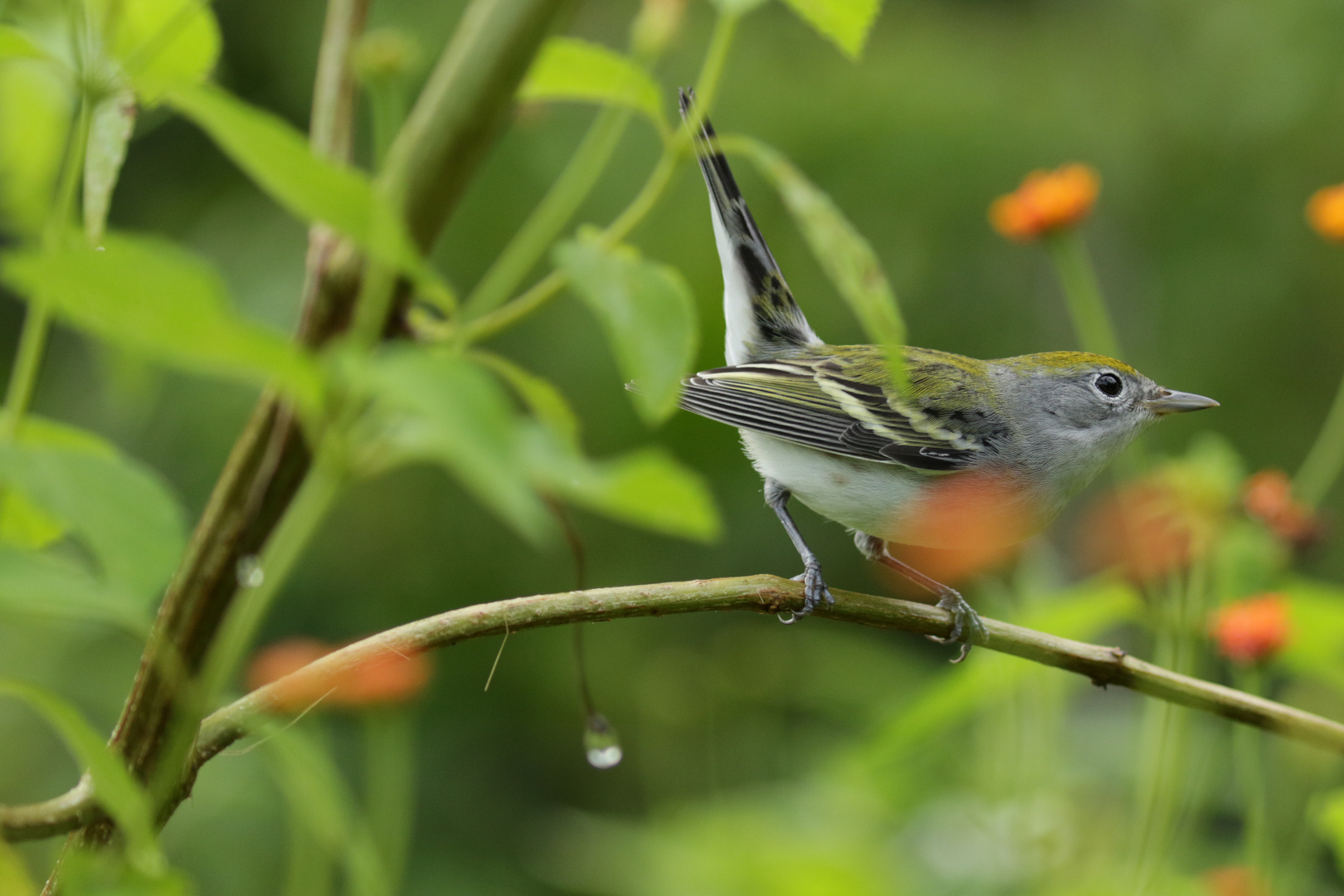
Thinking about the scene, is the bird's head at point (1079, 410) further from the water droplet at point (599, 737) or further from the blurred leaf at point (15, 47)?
the blurred leaf at point (15, 47)

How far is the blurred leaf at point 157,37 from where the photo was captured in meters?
0.82

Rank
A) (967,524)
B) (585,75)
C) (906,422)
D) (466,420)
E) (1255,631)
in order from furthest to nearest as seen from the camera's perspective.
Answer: (906,422)
(967,524)
(1255,631)
(585,75)
(466,420)

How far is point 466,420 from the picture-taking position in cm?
54

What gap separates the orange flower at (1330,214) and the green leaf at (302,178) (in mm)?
1670

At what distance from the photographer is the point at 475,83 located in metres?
1.03

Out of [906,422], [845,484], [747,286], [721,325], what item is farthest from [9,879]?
[721,325]

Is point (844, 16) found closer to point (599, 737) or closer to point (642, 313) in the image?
point (642, 313)

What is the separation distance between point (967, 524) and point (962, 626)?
245 mm

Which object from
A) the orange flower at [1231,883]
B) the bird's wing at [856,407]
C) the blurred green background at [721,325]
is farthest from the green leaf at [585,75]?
the blurred green background at [721,325]

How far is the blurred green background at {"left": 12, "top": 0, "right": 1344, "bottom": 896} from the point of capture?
4.11 meters

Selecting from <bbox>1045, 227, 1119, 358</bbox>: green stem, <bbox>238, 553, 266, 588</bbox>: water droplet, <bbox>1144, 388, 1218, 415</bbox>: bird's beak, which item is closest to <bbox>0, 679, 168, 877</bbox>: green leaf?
<bbox>238, 553, 266, 588</bbox>: water droplet

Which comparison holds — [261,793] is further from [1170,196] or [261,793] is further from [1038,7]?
[1038,7]

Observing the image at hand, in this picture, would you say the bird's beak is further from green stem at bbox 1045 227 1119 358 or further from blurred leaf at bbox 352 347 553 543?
blurred leaf at bbox 352 347 553 543

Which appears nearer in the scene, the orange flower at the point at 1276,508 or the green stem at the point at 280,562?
the green stem at the point at 280,562
